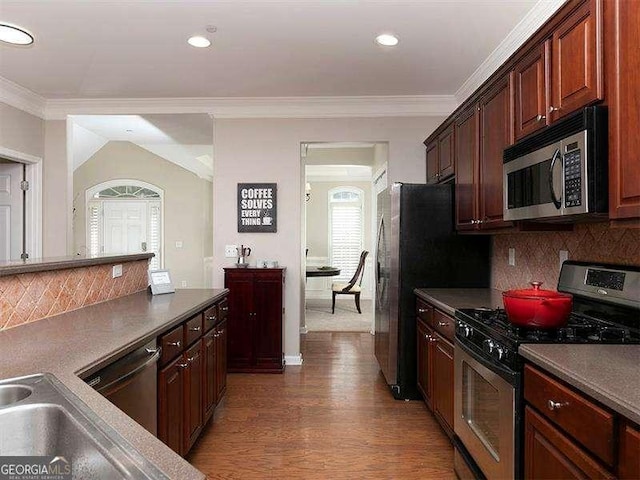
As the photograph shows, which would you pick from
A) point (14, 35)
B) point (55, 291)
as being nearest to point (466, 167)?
point (55, 291)

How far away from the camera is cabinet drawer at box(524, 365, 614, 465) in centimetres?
116

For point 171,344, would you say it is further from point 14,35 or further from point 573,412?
point 14,35

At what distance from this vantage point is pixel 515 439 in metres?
1.63

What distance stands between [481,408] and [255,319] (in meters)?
2.49

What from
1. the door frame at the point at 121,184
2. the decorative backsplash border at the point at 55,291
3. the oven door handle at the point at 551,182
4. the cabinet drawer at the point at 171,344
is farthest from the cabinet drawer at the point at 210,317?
the door frame at the point at 121,184

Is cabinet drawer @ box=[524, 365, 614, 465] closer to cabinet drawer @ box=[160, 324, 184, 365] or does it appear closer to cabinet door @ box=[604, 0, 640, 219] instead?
cabinet door @ box=[604, 0, 640, 219]

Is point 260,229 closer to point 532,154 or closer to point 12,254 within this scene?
point 12,254

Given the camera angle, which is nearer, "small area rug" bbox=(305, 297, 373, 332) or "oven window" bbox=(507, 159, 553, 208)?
"oven window" bbox=(507, 159, 553, 208)

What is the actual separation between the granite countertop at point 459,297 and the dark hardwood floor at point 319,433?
88 centimetres

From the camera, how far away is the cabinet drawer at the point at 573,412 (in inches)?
45.5

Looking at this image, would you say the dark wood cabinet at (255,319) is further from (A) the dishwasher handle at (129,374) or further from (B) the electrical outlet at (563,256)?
(B) the electrical outlet at (563,256)

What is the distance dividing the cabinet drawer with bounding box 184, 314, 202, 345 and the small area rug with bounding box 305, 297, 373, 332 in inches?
135

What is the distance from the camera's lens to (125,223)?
806 cm

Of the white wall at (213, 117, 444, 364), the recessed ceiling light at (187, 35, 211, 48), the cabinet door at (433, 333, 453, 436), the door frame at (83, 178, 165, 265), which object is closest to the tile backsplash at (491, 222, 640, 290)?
the cabinet door at (433, 333, 453, 436)
